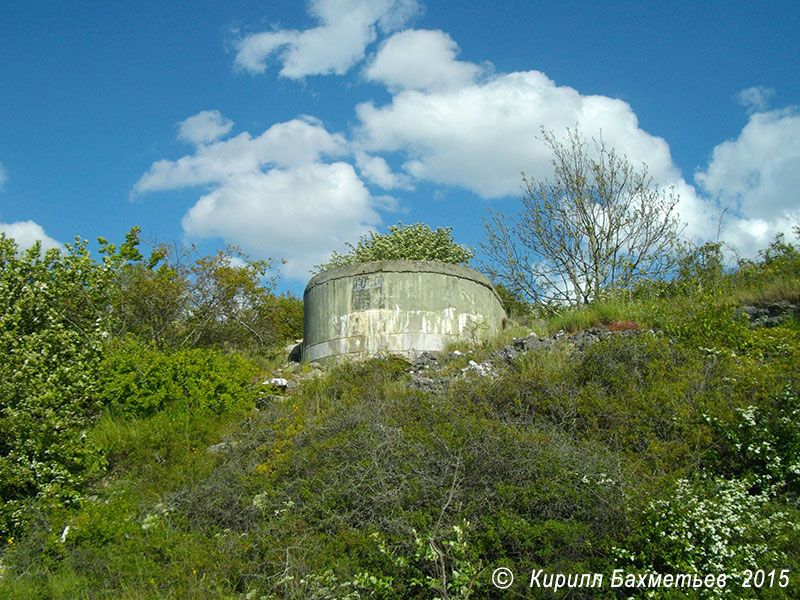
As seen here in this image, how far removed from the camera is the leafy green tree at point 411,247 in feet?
52.4

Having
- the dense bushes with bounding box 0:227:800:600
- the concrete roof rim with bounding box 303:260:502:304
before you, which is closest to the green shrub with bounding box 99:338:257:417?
the dense bushes with bounding box 0:227:800:600

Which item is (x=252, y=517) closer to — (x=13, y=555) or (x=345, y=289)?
(x=13, y=555)

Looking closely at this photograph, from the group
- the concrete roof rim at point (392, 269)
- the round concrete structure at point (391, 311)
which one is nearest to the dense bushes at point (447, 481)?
the round concrete structure at point (391, 311)

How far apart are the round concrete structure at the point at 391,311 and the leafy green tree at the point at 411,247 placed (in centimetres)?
423

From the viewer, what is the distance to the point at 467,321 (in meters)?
11.6

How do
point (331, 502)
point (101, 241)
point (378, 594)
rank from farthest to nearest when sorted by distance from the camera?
point (101, 241) < point (331, 502) < point (378, 594)

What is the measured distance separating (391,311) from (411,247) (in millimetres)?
5213

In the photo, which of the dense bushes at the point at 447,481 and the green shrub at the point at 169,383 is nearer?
the dense bushes at the point at 447,481

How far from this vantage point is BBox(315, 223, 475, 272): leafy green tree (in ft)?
52.4

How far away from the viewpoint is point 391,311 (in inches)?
440

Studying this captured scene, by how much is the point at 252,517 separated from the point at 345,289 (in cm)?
627

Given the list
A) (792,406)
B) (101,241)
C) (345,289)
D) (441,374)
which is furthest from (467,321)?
(101,241)
